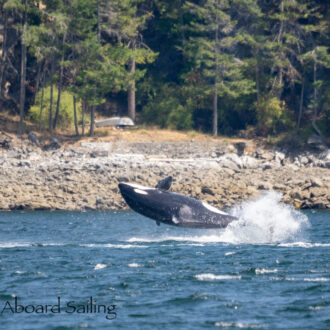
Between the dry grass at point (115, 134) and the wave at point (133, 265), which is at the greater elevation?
the dry grass at point (115, 134)

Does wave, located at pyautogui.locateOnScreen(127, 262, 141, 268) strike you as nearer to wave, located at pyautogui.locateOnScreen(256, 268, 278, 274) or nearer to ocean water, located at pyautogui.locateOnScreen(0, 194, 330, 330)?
ocean water, located at pyautogui.locateOnScreen(0, 194, 330, 330)

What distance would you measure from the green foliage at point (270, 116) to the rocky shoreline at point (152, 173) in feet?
12.6

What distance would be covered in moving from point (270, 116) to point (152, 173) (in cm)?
1574

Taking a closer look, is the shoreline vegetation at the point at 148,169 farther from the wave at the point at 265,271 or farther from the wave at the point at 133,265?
the wave at the point at 265,271

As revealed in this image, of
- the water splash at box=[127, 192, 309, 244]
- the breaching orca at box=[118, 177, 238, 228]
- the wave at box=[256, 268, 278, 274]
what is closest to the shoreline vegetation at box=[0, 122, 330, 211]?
the water splash at box=[127, 192, 309, 244]

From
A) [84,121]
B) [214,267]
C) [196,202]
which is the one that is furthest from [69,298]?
[84,121]

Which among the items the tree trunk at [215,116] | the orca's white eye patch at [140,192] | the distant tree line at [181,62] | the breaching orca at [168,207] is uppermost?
the distant tree line at [181,62]

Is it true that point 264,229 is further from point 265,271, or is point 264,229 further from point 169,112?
point 169,112

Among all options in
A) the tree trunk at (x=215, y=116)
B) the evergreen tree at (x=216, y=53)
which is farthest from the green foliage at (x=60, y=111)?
the tree trunk at (x=215, y=116)

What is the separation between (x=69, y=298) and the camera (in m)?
19.4

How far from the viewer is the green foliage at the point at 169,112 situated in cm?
6488

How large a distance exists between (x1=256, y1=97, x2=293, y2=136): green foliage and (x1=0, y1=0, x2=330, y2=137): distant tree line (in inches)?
3.4

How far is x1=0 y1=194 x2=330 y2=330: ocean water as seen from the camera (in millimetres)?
17406

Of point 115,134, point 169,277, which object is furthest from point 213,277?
point 115,134
